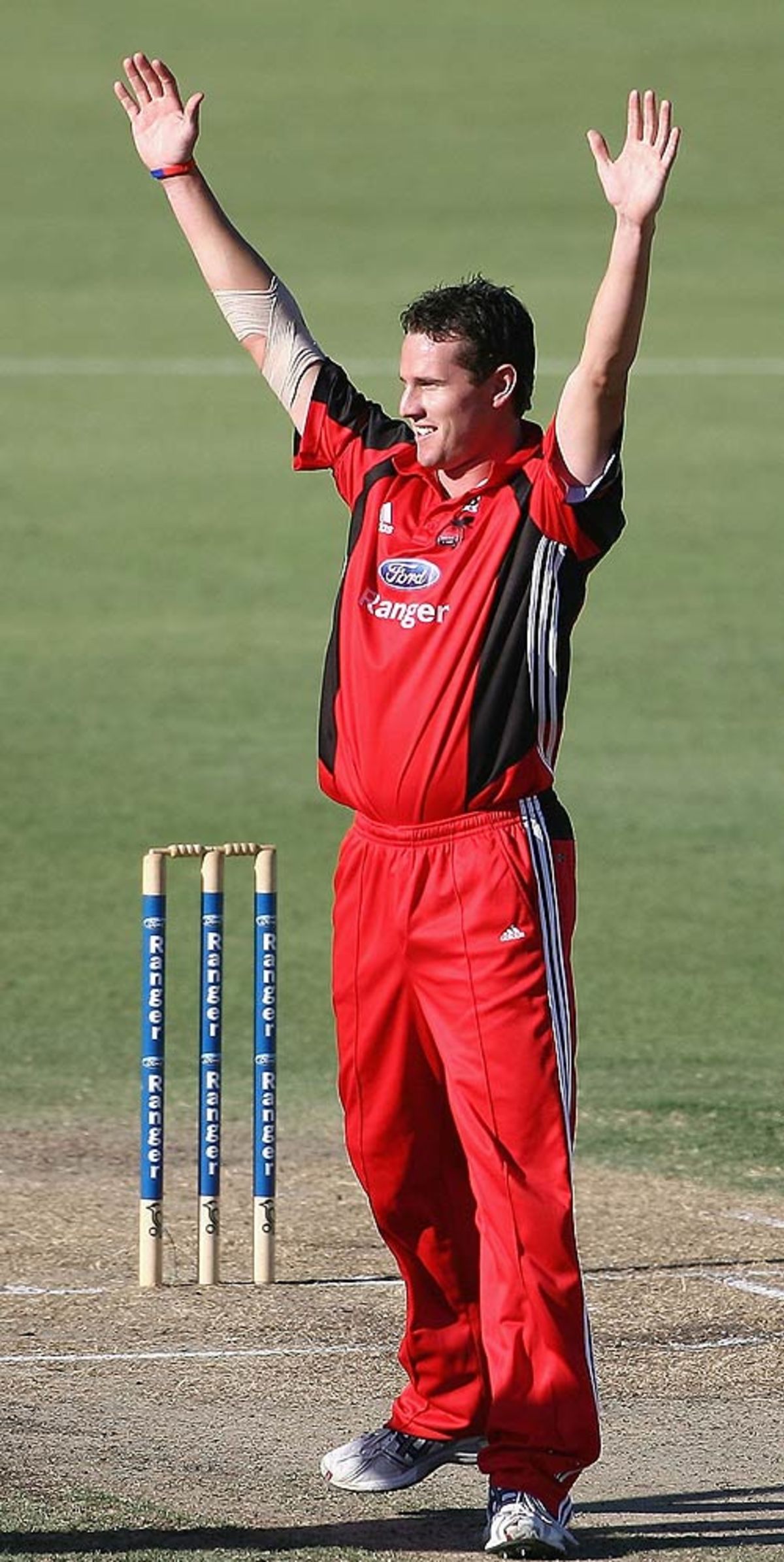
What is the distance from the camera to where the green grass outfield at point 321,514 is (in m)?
10.6

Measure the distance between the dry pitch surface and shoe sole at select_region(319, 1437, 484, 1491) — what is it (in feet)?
0.07

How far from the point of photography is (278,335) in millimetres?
5367

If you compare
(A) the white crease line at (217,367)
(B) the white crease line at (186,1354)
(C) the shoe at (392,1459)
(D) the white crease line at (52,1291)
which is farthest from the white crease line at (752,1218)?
(A) the white crease line at (217,367)

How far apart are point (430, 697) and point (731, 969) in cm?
640

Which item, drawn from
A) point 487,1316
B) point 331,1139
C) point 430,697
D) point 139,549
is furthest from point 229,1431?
point 139,549

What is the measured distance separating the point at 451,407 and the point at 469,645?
1.41 ft

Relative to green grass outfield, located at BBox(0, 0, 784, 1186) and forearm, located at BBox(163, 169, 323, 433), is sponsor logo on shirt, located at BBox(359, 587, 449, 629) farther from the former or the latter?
green grass outfield, located at BBox(0, 0, 784, 1186)

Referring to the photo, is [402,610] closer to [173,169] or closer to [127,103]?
[173,169]

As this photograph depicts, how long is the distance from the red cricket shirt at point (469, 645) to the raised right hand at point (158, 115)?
952 mm

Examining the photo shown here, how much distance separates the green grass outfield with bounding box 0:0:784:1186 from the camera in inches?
419

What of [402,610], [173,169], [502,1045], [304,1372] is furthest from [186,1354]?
[173,169]

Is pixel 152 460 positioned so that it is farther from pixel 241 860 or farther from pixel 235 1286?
pixel 235 1286

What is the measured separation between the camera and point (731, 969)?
435 inches

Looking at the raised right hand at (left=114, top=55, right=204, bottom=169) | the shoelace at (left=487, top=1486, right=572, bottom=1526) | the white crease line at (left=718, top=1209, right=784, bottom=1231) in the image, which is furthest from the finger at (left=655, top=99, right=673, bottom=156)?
the white crease line at (left=718, top=1209, right=784, bottom=1231)
